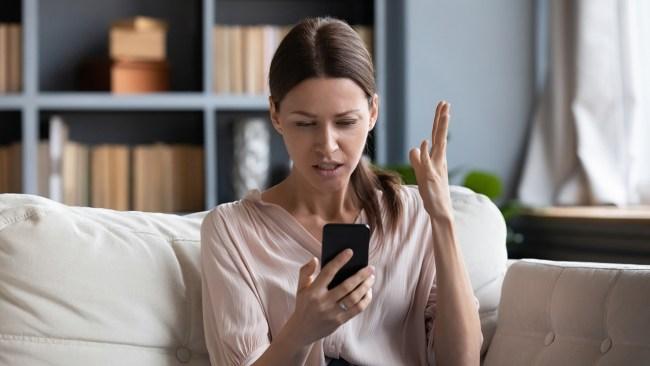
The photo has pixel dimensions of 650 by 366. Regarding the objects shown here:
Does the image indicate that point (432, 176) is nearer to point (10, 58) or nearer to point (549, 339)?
point (549, 339)

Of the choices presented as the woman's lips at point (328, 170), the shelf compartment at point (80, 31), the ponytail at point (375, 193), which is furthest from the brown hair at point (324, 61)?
the shelf compartment at point (80, 31)

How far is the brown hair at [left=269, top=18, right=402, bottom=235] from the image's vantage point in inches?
69.6

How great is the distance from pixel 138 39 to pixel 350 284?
263cm

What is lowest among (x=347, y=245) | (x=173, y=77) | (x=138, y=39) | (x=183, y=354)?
(x=183, y=354)

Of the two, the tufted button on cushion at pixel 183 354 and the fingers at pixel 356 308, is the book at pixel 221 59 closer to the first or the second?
the tufted button on cushion at pixel 183 354

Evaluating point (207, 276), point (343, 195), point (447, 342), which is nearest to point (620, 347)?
point (447, 342)

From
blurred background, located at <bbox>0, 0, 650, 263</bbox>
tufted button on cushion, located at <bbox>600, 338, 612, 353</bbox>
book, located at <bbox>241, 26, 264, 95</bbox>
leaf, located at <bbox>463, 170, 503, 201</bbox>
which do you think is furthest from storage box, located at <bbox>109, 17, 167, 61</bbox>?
tufted button on cushion, located at <bbox>600, 338, 612, 353</bbox>

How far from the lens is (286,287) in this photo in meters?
1.80

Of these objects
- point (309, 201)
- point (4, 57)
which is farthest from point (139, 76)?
point (309, 201)

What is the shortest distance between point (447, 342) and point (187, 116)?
105 inches

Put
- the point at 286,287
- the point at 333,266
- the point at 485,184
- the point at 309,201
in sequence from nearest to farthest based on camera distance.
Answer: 1. the point at 333,266
2. the point at 286,287
3. the point at 309,201
4. the point at 485,184

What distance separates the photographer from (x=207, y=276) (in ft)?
5.85

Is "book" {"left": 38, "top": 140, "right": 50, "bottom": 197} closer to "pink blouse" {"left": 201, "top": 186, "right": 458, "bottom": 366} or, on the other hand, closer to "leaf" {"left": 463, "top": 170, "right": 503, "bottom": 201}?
"leaf" {"left": 463, "top": 170, "right": 503, "bottom": 201}

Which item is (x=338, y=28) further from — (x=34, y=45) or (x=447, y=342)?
(x=34, y=45)
